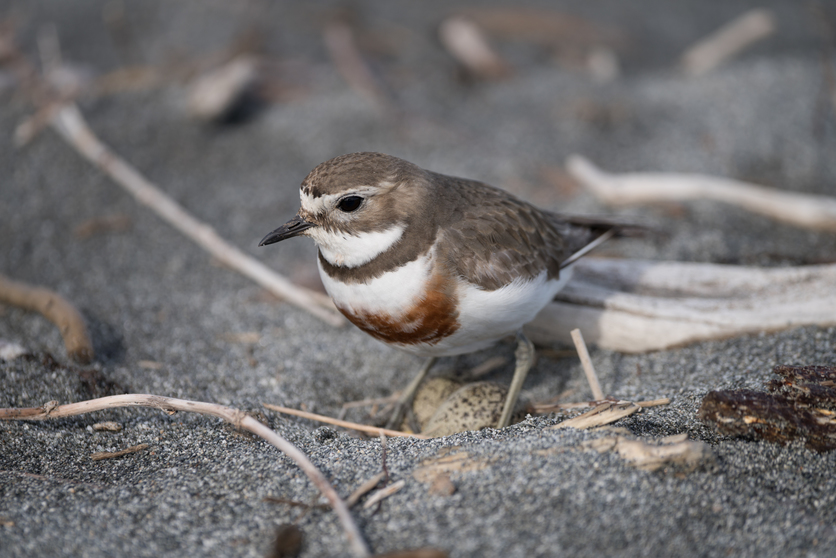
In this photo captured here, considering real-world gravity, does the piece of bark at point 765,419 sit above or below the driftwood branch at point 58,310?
below

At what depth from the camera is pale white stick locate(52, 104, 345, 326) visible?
4.36 meters

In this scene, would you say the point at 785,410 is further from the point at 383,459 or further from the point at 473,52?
the point at 473,52

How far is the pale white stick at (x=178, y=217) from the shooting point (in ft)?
14.3

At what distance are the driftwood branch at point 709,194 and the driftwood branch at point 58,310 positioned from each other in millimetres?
3809

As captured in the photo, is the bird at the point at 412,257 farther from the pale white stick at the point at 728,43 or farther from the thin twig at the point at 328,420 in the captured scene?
the pale white stick at the point at 728,43

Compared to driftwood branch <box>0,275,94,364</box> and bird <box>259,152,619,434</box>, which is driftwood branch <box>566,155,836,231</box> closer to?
bird <box>259,152,619,434</box>

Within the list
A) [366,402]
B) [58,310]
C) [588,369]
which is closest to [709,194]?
[588,369]

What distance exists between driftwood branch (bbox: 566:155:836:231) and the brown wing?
1.51m

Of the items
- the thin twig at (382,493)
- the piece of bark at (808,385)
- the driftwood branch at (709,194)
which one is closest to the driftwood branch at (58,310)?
the thin twig at (382,493)

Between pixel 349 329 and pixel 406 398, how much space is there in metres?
0.75

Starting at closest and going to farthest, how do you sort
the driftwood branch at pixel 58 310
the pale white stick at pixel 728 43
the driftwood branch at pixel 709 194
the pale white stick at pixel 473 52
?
1. the driftwood branch at pixel 58 310
2. the driftwood branch at pixel 709 194
3. the pale white stick at pixel 728 43
4. the pale white stick at pixel 473 52

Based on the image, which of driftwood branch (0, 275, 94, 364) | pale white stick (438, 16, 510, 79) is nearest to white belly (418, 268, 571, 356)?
driftwood branch (0, 275, 94, 364)

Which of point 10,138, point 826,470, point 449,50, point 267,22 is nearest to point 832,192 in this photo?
point 826,470

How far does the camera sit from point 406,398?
3758 millimetres
